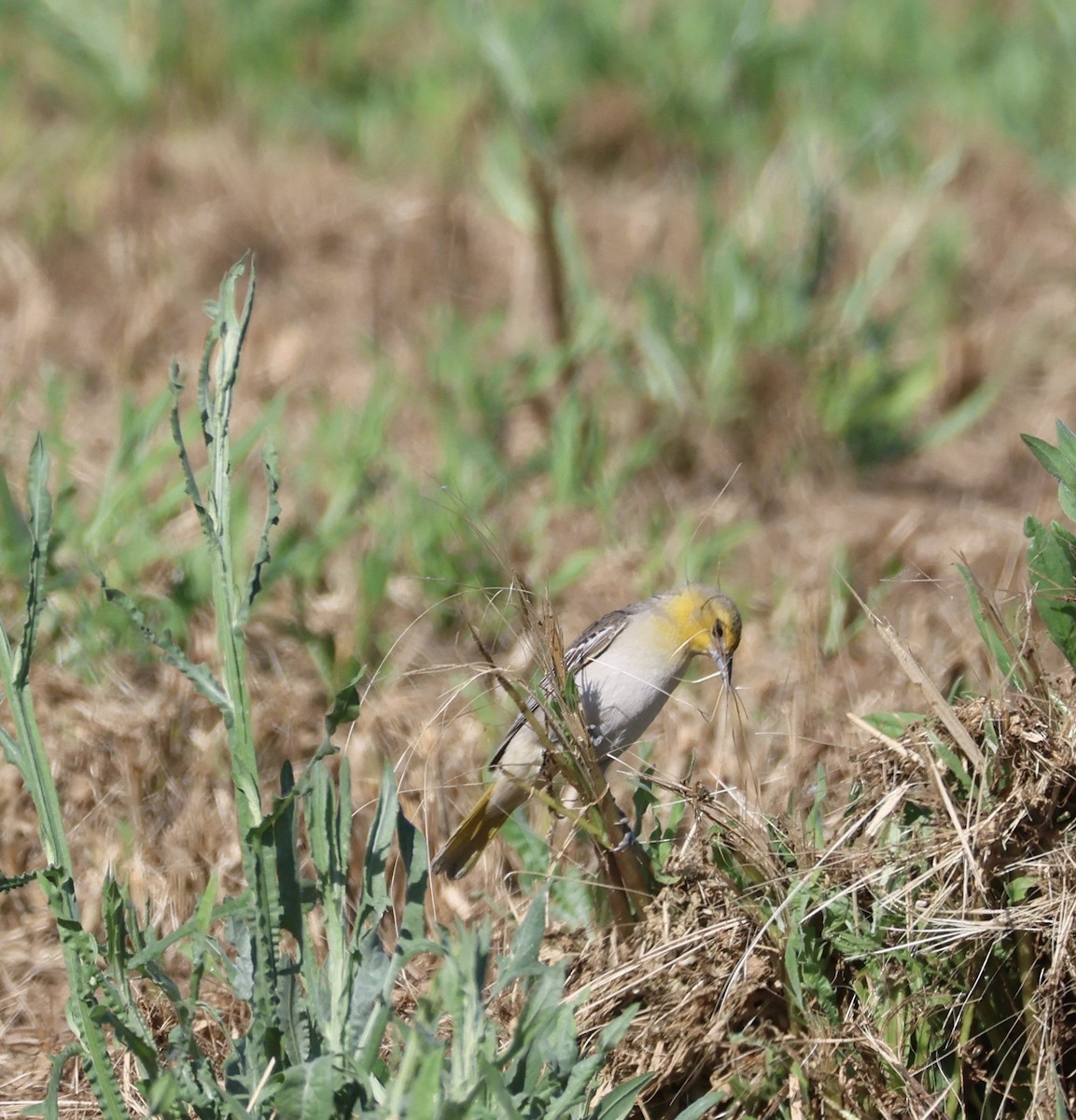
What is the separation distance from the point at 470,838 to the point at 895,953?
3.73ft

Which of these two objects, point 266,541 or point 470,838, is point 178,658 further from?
point 470,838

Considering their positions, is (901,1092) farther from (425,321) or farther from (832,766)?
(425,321)

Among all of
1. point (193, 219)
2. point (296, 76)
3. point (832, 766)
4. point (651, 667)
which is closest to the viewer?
point (832, 766)

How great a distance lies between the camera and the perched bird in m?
3.66

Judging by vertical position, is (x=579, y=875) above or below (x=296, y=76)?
below

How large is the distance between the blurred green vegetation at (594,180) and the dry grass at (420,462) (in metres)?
0.15

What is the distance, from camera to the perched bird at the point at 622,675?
144 inches

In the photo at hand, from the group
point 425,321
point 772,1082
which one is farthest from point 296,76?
point 772,1082

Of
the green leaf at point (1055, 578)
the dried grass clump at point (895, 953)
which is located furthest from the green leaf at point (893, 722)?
the green leaf at point (1055, 578)

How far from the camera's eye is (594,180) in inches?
338

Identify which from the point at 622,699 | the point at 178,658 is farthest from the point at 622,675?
the point at 178,658

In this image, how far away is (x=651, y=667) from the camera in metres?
3.91

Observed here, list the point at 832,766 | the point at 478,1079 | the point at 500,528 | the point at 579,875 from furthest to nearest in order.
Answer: the point at 500,528 → the point at 832,766 → the point at 579,875 → the point at 478,1079

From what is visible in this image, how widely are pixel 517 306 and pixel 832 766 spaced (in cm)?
407
